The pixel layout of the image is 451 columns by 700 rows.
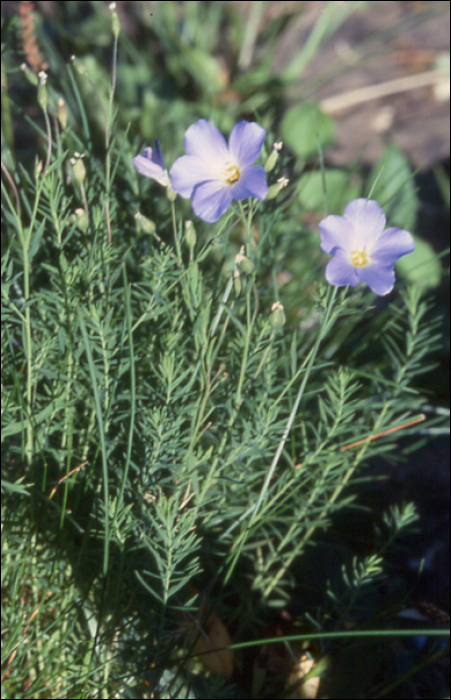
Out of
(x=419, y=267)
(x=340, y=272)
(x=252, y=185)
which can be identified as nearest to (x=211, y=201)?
(x=252, y=185)

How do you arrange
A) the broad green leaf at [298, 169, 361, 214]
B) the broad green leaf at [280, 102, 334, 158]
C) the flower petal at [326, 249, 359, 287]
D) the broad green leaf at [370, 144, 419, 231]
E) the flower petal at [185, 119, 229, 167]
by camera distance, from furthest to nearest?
the broad green leaf at [280, 102, 334, 158]
the broad green leaf at [298, 169, 361, 214]
the broad green leaf at [370, 144, 419, 231]
the flower petal at [185, 119, 229, 167]
the flower petal at [326, 249, 359, 287]

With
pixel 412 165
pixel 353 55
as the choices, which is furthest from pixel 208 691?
pixel 353 55

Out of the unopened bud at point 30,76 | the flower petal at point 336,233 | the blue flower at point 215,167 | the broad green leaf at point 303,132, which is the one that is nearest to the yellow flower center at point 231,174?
the blue flower at point 215,167

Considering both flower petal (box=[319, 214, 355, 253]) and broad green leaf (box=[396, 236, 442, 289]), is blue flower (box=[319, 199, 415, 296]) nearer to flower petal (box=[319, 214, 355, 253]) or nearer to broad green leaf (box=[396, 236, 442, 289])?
flower petal (box=[319, 214, 355, 253])

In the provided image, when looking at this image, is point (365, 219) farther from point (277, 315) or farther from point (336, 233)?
point (277, 315)

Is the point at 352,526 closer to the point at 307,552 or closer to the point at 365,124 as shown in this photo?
the point at 307,552

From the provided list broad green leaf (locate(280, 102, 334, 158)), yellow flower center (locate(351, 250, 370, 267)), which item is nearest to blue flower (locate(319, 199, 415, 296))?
yellow flower center (locate(351, 250, 370, 267))
